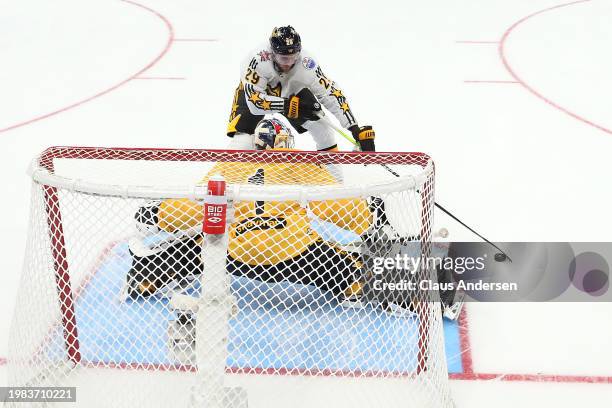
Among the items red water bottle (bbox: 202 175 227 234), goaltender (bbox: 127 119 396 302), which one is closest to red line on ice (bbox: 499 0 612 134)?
goaltender (bbox: 127 119 396 302)

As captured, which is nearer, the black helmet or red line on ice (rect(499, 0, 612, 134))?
the black helmet

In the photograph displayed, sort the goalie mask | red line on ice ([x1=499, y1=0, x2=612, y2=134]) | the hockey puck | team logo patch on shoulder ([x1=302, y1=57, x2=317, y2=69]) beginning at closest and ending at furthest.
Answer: the hockey puck
the goalie mask
team logo patch on shoulder ([x1=302, y1=57, x2=317, y2=69])
red line on ice ([x1=499, y1=0, x2=612, y2=134])

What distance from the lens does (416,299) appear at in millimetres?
2775

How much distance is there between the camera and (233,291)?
3096 millimetres

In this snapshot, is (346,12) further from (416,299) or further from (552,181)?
(416,299)

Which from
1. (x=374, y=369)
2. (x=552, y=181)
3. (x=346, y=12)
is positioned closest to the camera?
(x=374, y=369)

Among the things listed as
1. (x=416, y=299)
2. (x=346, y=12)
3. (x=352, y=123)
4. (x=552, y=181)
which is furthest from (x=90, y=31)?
(x=416, y=299)

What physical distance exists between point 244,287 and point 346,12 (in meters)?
5.28

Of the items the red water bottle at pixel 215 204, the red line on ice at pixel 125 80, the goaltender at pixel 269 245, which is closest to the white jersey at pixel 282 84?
the goaltender at pixel 269 245

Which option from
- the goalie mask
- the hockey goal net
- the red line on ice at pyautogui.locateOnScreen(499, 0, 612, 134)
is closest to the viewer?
the hockey goal net

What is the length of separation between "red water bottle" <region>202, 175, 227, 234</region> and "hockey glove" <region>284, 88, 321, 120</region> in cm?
194

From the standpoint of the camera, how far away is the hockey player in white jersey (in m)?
3.89

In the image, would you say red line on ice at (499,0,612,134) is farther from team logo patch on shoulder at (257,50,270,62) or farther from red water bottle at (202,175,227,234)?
red water bottle at (202,175,227,234)

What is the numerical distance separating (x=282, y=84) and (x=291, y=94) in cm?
7
